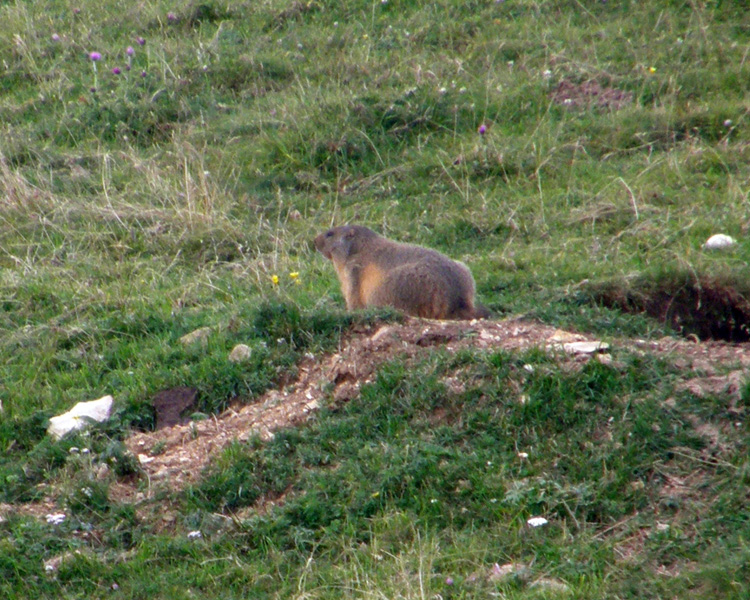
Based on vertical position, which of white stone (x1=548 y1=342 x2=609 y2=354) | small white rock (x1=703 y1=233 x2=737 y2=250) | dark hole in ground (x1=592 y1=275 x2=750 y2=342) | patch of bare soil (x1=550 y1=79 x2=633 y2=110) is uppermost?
white stone (x1=548 y1=342 x2=609 y2=354)

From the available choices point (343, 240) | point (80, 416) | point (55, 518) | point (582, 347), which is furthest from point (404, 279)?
point (55, 518)

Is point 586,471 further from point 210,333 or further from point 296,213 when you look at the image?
point 296,213

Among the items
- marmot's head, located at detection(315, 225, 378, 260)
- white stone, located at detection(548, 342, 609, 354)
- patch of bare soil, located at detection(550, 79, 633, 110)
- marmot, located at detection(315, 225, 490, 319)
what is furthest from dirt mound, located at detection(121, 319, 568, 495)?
patch of bare soil, located at detection(550, 79, 633, 110)

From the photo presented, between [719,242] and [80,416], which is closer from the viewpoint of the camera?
[80,416]

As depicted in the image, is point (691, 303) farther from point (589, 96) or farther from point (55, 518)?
point (55, 518)

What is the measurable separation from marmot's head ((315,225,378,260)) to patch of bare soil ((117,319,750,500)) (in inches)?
53.1

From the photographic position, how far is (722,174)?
309 inches

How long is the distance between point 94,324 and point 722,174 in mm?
4996

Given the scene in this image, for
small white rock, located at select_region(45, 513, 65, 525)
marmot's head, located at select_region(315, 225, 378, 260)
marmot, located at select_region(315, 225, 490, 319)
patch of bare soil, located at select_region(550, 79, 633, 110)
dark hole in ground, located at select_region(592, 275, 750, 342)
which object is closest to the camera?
small white rock, located at select_region(45, 513, 65, 525)

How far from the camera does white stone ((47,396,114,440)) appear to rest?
510 cm

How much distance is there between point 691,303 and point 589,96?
3.42 metres

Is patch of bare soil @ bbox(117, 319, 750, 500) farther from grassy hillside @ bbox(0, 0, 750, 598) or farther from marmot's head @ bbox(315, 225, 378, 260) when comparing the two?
marmot's head @ bbox(315, 225, 378, 260)

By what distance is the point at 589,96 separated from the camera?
30.0 ft

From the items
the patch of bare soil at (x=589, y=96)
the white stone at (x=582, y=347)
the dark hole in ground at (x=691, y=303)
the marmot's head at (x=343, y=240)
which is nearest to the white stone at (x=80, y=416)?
the marmot's head at (x=343, y=240)
